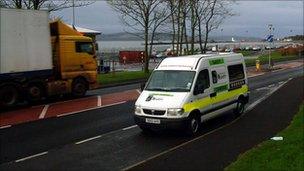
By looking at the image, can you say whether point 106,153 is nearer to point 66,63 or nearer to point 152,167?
point 152,167

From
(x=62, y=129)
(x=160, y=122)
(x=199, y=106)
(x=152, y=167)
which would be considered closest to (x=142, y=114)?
(x=160, y=122)

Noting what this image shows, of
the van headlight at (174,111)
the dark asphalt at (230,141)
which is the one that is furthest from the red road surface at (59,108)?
the dark asphalt at (230,141)

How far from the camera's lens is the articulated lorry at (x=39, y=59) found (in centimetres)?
2078

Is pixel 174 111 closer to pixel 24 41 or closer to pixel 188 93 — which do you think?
pixel 188 93

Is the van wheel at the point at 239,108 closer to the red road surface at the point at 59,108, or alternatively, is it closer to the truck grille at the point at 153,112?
the truck grille at the point at 153,112

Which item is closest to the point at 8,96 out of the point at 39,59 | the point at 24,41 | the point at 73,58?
the point at 39,59

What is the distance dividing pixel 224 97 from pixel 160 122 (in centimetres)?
340

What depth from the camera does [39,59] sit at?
2212 centimetres

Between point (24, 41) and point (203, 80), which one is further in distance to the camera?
point (24, 41)

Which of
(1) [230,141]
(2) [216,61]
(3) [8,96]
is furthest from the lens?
(3) [8,96]

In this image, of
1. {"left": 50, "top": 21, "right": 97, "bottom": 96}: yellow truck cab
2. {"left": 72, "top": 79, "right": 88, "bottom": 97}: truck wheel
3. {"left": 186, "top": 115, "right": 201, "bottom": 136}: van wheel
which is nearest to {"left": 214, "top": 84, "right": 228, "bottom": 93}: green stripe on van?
{"left": 186, "top": 115, "right": 201, "bottom": 136}: van wheel

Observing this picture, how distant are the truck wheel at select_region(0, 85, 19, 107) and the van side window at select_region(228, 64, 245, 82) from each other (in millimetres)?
8453

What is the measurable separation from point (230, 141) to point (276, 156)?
2784 mm

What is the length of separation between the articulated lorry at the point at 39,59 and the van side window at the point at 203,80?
8.44 m
